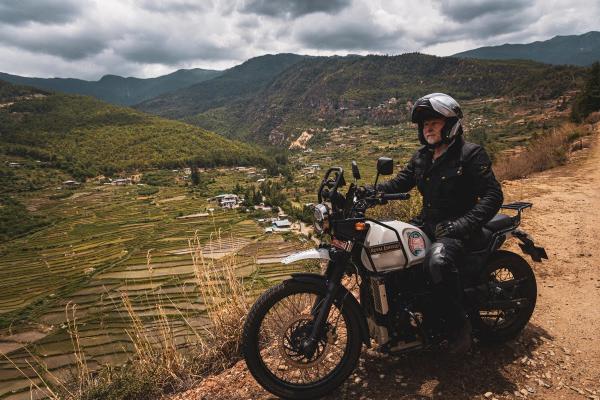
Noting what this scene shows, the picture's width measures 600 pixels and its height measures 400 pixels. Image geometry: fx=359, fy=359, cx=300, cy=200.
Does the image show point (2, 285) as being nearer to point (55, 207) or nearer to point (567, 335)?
point (55, 207)

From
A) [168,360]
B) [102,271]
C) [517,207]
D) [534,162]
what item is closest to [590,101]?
[534,162]

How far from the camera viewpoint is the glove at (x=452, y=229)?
2916 mm

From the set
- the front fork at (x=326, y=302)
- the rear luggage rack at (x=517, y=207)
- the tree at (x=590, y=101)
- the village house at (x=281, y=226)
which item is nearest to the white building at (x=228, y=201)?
the village house at (x=281, y=226)

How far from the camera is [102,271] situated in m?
40.7

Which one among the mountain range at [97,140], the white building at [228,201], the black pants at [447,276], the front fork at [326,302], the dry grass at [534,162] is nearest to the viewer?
the black pants at [447,276]

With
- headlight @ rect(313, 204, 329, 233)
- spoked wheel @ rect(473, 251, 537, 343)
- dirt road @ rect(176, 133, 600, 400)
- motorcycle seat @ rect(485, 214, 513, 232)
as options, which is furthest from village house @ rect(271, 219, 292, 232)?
headlight @ rect(313, 204, 329, 233)

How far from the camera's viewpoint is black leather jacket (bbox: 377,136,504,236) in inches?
118

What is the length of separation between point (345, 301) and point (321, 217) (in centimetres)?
76

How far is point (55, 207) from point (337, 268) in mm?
88049

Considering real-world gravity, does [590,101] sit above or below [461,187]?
above

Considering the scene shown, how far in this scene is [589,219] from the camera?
6852mm

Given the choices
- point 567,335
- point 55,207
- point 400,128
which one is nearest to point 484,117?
point 400,128

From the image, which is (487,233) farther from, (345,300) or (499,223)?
(345,300)

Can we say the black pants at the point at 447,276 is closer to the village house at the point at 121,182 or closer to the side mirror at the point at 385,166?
the side mirror at the point at 385,166
